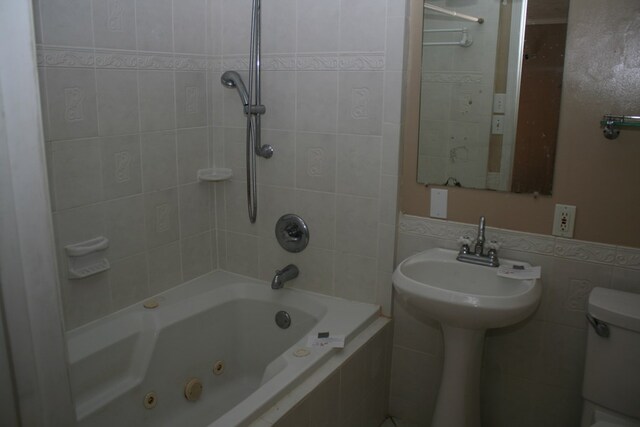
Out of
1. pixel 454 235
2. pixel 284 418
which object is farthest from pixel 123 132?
pixel 454 235

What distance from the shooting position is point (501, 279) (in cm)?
187

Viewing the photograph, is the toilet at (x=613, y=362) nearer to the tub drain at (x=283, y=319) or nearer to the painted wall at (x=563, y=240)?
the painted wall at (x=563, y=240)

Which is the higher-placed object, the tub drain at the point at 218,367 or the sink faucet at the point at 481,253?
the sink faucet at the point at 481,253

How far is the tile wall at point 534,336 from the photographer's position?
6.04ft

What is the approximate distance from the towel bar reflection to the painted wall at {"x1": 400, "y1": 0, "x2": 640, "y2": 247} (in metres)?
0.02

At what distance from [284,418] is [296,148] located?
1.15m

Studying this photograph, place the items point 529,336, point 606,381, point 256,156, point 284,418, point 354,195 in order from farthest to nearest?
1. point 256,156
2. point 354,195
3. point 529,336
4. point 606,381
5. point 284,418

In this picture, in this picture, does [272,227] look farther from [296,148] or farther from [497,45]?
[497,45]

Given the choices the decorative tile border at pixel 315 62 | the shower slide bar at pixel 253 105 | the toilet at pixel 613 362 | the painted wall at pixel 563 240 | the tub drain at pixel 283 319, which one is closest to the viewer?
the toilet at pixel 613 362

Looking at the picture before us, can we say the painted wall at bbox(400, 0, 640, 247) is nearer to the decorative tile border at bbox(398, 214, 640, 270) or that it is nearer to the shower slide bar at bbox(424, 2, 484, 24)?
the decorative tile border at bbox(398, 214, 640, 270)

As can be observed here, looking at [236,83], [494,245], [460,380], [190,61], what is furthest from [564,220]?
[190,61]

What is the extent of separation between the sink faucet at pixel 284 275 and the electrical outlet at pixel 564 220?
3.58 feet

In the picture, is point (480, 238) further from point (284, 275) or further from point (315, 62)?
point (315, 62)

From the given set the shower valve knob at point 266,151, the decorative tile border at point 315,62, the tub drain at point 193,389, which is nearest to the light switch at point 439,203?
the decorative tile border at point 315,62
